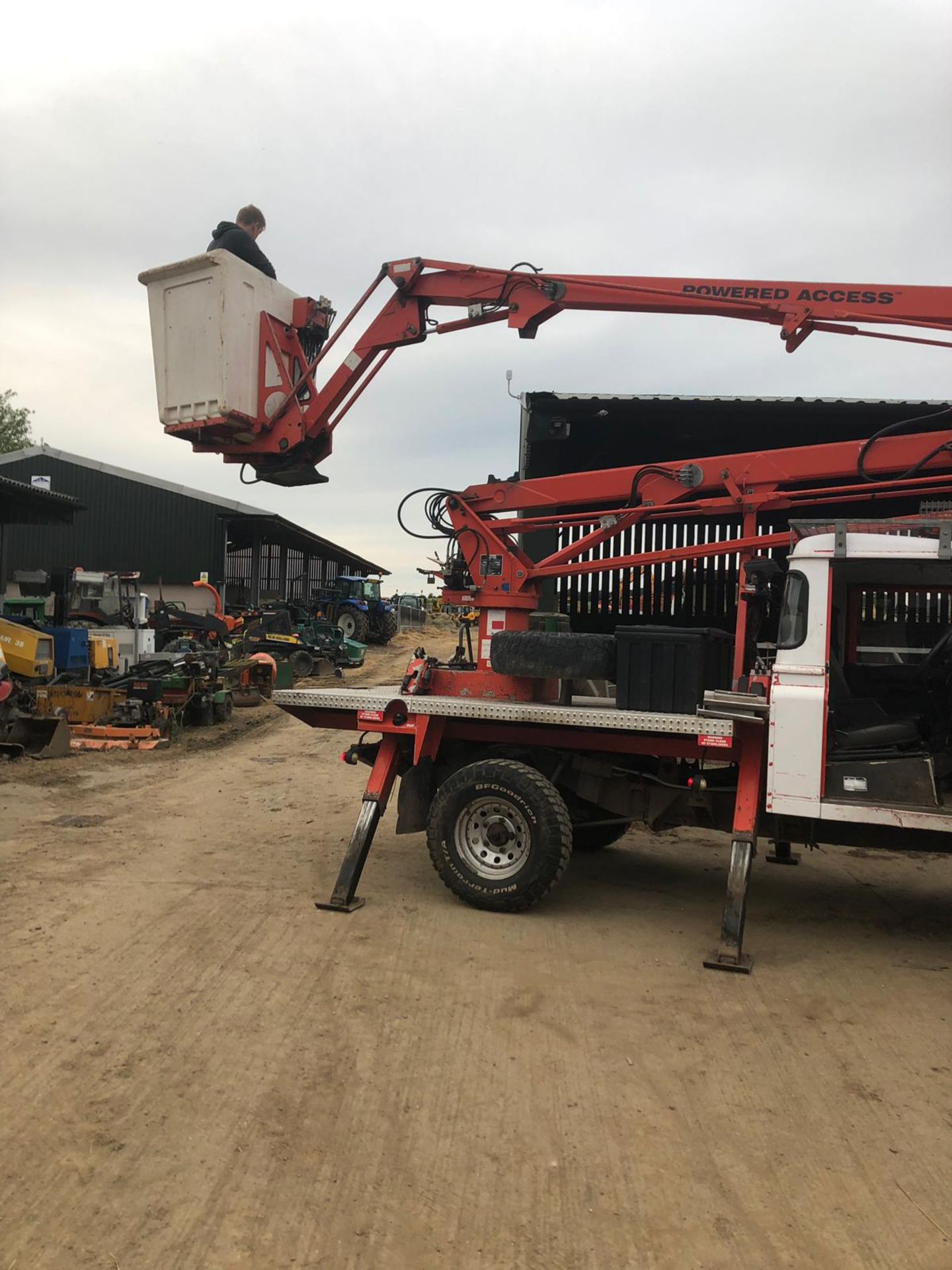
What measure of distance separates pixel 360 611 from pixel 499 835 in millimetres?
23824

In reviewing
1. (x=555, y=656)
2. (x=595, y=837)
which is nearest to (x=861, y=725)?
(x=555, y=656)

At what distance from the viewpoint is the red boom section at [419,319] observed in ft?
23.4

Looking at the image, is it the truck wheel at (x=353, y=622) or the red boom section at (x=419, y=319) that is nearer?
the red boom section at (x=419, y=319)

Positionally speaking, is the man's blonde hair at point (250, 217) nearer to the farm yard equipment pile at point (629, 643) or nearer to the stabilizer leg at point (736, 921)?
the farm yard equipment pile at point (629, 643)

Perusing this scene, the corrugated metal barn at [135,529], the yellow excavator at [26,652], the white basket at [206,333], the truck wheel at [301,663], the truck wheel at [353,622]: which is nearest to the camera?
the white basket at [206,333]

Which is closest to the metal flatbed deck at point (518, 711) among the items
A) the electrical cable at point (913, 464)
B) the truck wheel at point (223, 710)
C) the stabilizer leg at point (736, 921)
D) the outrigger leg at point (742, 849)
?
the outrigger leg at point (742, 849)

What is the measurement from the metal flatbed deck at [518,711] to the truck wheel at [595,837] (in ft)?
3.45

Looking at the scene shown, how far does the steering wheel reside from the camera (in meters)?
6.26

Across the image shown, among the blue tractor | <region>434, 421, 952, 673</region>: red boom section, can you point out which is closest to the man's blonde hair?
<region>434, 421, 952, 673</region>: red boom section

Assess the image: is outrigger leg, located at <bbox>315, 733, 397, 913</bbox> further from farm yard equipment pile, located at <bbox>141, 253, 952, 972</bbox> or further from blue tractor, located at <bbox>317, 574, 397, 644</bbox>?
blue tractor, located at <bbox>317, 574, 397, 644</bbox>

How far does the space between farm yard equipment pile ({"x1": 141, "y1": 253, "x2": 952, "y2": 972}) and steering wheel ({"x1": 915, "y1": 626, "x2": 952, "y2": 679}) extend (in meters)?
0.02

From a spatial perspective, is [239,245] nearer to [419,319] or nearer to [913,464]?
[419,319]

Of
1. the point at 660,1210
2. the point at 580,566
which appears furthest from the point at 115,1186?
the point at 580,566

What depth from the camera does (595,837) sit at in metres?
7.97
